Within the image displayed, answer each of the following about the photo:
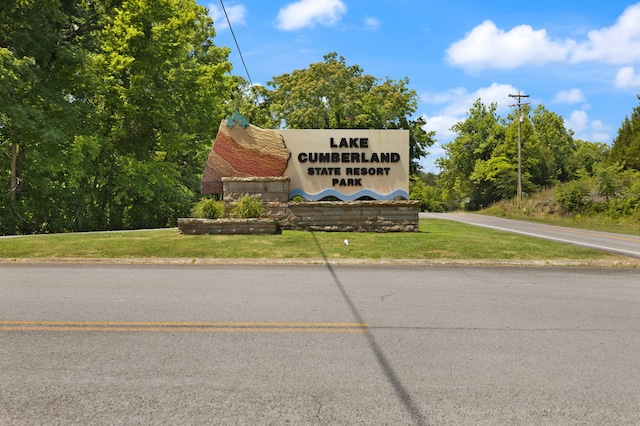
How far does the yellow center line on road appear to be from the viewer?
5.36 metres

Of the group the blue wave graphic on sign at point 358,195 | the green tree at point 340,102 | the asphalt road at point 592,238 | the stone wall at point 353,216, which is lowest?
the asphalt road at point 592,238

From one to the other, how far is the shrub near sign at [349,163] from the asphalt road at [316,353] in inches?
377

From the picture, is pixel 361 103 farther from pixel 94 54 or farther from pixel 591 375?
pixel 591 375

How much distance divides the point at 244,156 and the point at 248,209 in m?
2.43

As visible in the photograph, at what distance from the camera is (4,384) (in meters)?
3.79

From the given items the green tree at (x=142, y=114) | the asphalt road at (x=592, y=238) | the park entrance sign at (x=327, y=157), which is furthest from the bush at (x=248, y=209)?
the asphalt road at (x=592, y=238)

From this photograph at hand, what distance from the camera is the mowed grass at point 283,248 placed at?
1173 centimetres

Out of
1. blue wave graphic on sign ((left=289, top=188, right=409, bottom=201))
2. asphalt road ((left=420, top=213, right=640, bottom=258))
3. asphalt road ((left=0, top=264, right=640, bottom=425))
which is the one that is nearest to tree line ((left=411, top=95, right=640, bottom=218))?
asphalt road ((left=420, top=213, right=640, bottom=258))

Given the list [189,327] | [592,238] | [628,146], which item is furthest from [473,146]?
[189,327]

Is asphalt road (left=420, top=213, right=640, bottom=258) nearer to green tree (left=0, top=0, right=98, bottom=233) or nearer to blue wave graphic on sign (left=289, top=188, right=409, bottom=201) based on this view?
blue wave graphic on sign (left=289, top=188, right=409, bottom=201)

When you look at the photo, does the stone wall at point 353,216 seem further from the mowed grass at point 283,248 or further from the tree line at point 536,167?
the tree line at point 536,167

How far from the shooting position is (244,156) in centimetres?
1747

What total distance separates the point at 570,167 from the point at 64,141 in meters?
55.7

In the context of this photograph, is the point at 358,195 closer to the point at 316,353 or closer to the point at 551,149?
the point at 316,353
